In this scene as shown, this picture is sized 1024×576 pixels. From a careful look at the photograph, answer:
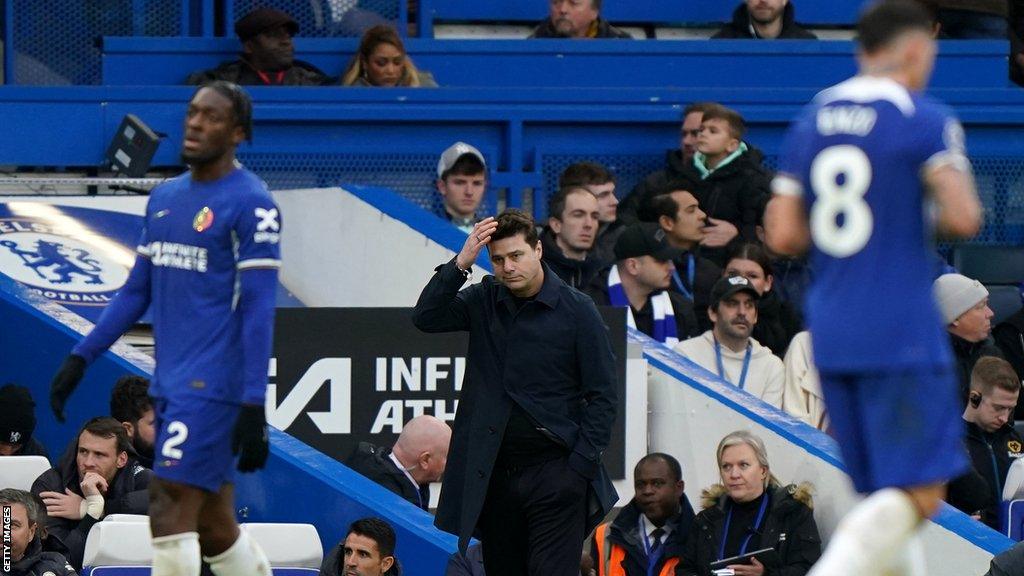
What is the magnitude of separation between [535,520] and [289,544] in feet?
4.42

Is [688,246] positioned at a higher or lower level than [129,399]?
higher

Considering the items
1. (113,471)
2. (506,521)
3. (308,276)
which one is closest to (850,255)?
(506,521)

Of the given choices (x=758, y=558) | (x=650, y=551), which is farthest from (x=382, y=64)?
(x=758, y=558)

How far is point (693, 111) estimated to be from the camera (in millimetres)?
12883

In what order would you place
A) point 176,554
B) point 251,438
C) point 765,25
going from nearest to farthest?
point 251,438 → point 176,554 → point 765,25

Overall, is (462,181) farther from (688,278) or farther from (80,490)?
(80,490)

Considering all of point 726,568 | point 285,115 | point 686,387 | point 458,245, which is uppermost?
point 285,115

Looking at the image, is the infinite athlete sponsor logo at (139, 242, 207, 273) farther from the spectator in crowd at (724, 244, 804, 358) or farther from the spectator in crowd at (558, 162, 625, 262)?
the spectator in crowd at (558, 162, 625, 262)

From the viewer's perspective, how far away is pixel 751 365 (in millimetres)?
11062

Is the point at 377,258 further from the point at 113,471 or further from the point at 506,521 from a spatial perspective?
the point at 506,521

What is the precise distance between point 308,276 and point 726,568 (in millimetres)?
3923

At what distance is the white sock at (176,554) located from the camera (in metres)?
6.24

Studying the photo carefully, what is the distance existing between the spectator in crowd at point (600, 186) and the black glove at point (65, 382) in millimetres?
5753

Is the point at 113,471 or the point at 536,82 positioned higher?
the point at 536,82
